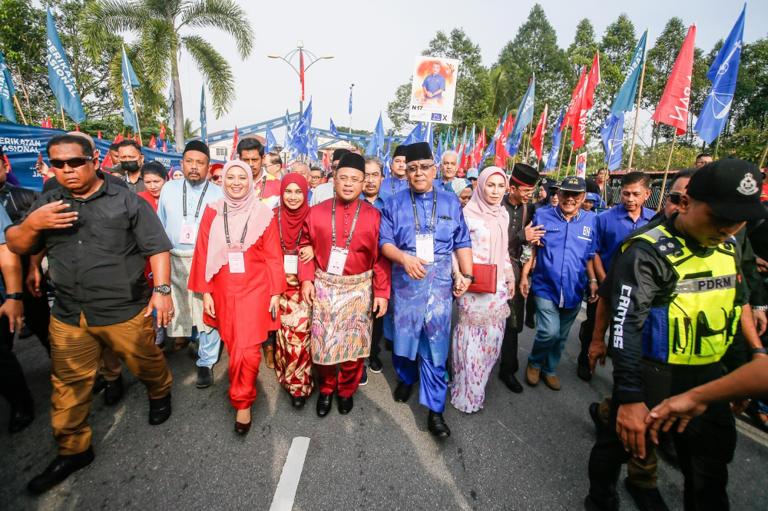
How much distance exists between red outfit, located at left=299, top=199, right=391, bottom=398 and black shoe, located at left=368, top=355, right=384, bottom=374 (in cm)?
78

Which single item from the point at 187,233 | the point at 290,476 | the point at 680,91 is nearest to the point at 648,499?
the point at 290,476

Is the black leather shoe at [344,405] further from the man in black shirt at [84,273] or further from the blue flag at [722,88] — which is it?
the blue flag at [722,88]

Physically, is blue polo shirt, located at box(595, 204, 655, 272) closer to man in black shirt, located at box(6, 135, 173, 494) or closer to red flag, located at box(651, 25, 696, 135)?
man in black shirt, located at box(6, 135, 173, 494)

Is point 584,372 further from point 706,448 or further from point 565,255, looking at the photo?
point 706,448

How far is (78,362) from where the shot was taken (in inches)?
84.7

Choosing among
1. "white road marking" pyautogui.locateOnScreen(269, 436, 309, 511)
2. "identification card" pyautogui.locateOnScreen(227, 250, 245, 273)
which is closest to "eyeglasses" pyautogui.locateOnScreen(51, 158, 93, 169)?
"identification card" pyautogui.locateOnScreen(227, 250, 245, 273)

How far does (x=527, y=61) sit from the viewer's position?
32750 millimetres

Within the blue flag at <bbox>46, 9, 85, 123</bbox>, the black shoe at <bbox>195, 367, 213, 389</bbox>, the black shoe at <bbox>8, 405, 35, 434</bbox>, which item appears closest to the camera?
the black shoe at <bbox>8, 405, 35, 434</bbox>

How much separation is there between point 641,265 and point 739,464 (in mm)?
2143

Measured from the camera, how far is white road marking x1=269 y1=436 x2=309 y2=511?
76.6 inches

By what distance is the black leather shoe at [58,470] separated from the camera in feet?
6.37

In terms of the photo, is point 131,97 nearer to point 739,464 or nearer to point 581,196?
point 581,196

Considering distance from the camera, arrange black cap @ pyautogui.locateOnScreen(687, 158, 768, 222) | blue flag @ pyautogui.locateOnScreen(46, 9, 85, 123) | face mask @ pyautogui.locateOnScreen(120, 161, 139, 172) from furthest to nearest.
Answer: blue flag @ pyautogui.locateOnScreen(46, 9, 85, 123)
face mask @ pyautogui.locateOnScreen(120, 161, 139, 172)
black cap @ pyautogui.locateOnScreen(687, 158, 768, 222)

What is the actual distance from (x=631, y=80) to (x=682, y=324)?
8023 mm
